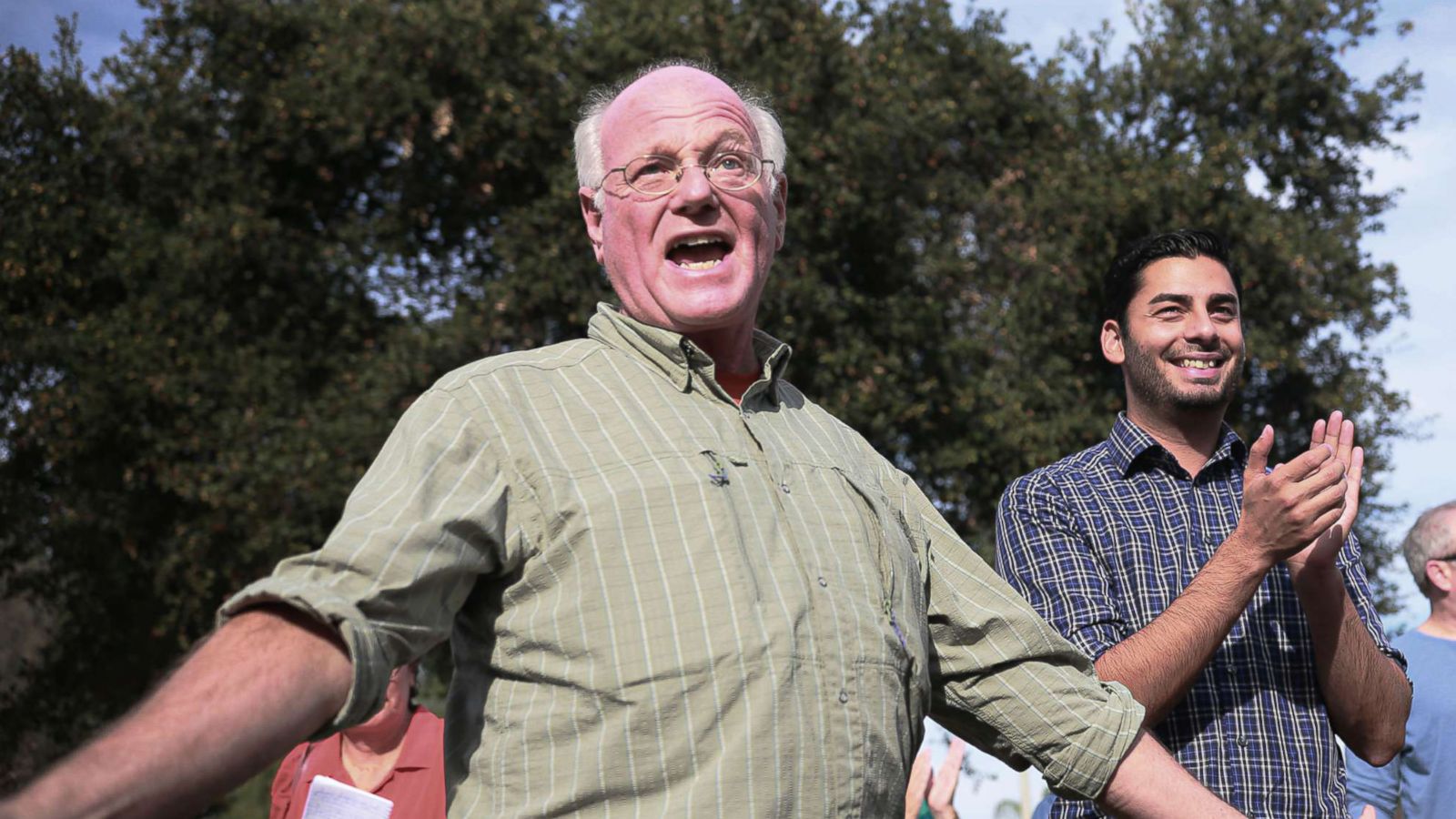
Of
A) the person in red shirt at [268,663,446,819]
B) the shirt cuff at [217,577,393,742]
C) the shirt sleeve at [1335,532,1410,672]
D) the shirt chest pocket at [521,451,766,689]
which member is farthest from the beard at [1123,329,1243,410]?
the person in red shirt at [268,663,446,819]

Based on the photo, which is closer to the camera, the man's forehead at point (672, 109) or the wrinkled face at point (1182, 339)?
the man's forehead at point (672, 109)

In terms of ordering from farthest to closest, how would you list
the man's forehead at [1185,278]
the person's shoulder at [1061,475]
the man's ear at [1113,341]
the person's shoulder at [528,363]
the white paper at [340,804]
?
1. the white paper at [340,804]
2. the man's ear at [1113,341]
3. the man's forehead at [1185,278]
4. the person's shoulder at [1061,475]
5. the person's shoulder at [528,363]

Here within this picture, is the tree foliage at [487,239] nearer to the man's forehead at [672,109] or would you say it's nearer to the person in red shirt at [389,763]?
the person in red shirt at [389,763]

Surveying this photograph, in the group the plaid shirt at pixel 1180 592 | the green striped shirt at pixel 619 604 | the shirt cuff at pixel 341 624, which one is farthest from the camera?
the plaid shirt at pixel 1180 592

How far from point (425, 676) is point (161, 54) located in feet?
22.5

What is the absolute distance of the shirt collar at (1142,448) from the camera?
377 centimetres

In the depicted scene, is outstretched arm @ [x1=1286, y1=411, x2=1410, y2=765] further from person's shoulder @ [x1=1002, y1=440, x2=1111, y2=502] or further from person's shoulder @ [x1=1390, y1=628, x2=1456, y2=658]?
person's shoulder @ [x1=1390, y1=628, x2=1456, y2=658]

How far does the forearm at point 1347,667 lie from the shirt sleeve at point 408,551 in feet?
7.29

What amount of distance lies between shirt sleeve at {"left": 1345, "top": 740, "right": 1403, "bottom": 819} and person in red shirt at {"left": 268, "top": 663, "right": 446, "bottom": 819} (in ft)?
10.8

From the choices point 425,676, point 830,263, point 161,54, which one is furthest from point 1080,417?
point 161,54

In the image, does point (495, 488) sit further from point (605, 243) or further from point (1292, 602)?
point (1292, 602)

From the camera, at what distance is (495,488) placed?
180 cm

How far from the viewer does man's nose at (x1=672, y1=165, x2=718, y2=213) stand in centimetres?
239

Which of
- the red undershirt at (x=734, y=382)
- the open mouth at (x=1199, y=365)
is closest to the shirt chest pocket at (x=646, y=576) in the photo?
the red undershirt at (x=734, y=382)
